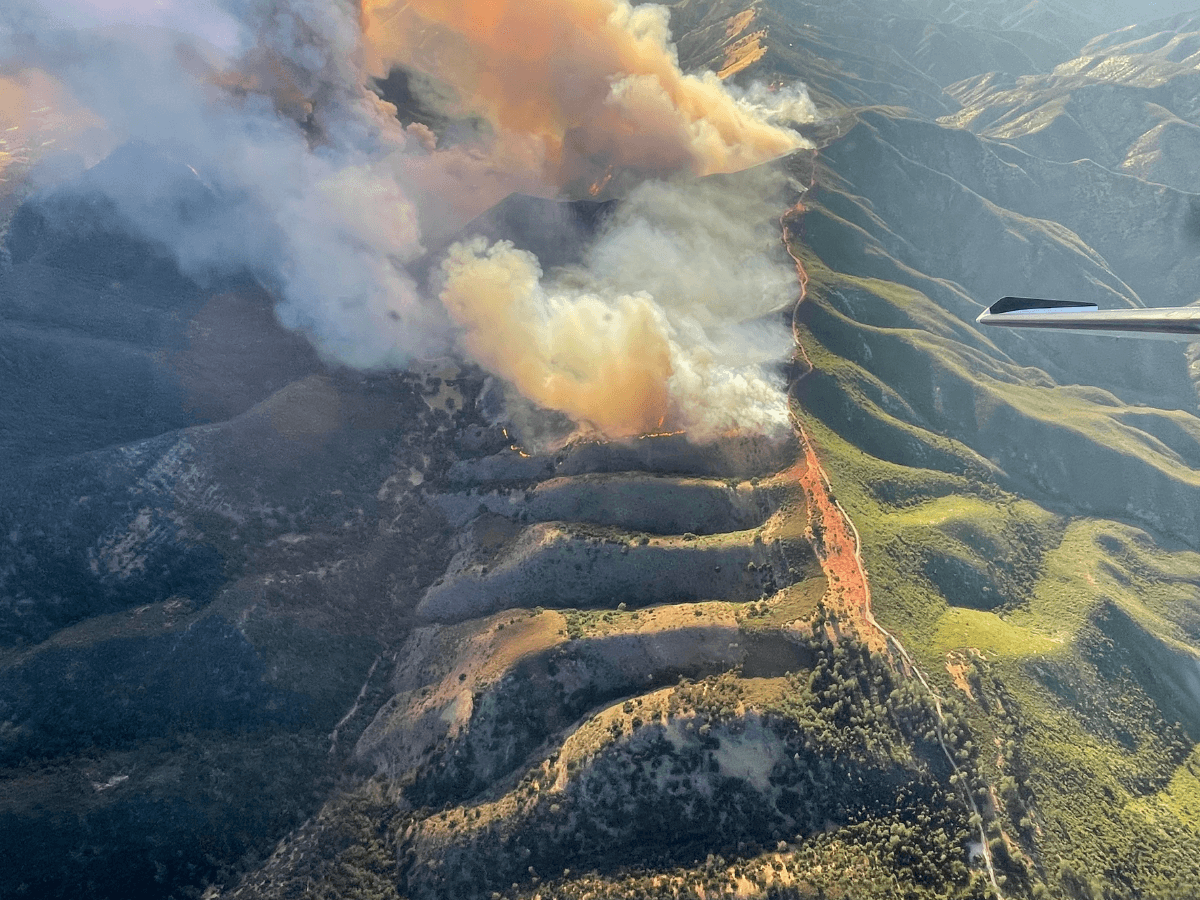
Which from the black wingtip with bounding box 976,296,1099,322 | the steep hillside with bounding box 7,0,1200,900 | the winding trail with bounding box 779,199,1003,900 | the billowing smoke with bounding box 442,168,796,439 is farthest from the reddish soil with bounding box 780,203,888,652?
the black wingtip with bounding box 976,296,1099,322

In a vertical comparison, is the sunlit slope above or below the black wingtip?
below

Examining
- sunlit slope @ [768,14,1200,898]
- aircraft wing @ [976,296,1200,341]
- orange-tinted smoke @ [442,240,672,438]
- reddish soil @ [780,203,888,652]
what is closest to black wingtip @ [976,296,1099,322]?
aircraft wing @ [976,296,1200,341]

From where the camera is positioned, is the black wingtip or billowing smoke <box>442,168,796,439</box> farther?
billowing smoke <box>442,168,796,439</box>

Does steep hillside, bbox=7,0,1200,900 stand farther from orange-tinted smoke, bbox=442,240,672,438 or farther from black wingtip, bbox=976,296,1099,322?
black wingtip, bbox=976,296,1099,322

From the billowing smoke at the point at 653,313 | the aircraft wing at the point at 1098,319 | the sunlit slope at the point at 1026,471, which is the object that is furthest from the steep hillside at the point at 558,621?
the aircraft wing at the point at 1098,319

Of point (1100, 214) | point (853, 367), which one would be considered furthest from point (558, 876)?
point (1100, 214)

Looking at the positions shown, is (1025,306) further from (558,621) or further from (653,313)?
(558,621)

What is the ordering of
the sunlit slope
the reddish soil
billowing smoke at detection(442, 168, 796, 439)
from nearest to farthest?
the sunlit slope
the reddish soil
billowing smoke at detection(442, 168, 796, 439)

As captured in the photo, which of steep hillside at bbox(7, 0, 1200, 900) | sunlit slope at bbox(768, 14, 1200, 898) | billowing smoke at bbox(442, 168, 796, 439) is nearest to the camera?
steep hillside at bbox(7, 0, 1200, 900)

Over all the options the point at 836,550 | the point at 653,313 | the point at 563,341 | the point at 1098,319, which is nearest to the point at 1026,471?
the point at 836,550
